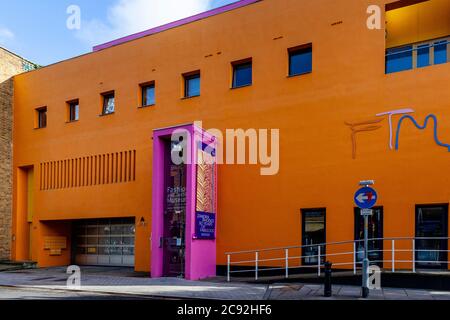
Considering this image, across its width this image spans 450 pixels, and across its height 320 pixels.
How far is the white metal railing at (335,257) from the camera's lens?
43.7ft

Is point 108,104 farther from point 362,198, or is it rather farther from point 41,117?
point 362,198

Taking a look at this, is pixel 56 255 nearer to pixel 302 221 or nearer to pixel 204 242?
pixel 204 242

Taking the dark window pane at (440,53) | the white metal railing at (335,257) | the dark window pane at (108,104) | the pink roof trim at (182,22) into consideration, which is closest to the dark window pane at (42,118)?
the dark window pane at (108,104)

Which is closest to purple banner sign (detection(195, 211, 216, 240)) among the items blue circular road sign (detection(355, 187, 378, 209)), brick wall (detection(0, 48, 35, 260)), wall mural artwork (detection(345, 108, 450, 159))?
wall mural artwork (detection(345, 108, 450, 159))

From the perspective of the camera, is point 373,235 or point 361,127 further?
point 361,127

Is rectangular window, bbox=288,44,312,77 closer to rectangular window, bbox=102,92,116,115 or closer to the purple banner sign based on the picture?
the purple banner sign

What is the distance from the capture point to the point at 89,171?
69.2 ft

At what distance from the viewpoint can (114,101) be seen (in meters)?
20.7

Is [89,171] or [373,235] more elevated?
[89,171]

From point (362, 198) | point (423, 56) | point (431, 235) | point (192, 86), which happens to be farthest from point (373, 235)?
point (192, 86)

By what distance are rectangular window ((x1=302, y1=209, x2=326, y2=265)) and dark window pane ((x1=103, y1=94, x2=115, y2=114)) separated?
34.1 feet

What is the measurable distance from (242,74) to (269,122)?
2.44 m

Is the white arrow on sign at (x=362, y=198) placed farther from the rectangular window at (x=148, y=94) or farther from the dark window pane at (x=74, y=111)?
the dark window pane at (x=74, y=111)

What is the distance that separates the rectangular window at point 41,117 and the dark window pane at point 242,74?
1101 cm
